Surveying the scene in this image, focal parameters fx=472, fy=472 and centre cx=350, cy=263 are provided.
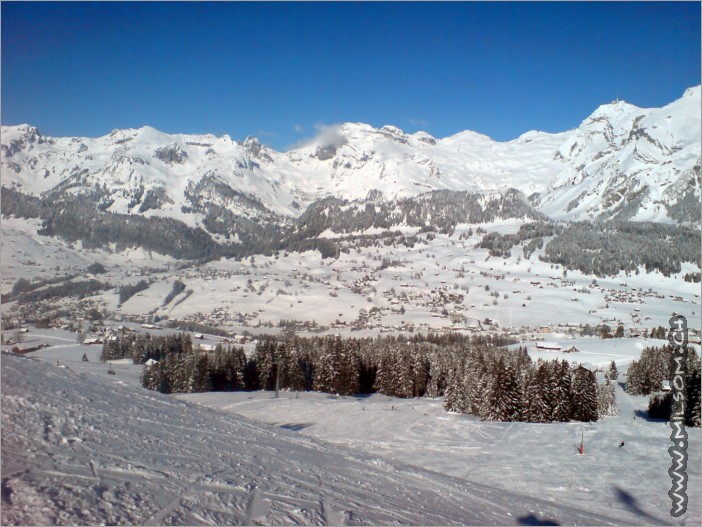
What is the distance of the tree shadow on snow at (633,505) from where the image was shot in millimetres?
22367

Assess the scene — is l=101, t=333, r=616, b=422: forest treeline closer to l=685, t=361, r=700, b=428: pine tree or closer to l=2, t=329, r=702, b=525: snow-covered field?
l=685, t=361, r=700, b=428: pine tree

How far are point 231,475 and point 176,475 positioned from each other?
5.18 feet

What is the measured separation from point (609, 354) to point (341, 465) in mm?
102748

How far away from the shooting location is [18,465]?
9.69 m

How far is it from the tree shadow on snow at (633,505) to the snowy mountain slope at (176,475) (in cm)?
543

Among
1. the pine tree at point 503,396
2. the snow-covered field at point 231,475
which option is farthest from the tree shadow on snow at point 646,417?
the snow-covered field at point 231,475

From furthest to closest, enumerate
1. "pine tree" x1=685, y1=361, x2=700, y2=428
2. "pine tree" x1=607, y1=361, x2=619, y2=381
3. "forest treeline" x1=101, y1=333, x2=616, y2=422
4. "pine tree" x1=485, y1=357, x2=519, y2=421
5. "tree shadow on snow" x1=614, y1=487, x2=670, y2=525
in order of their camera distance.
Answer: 1. "pine tree" x1=607, y1=361, x2=619, y2=381
2. "forest treeline" x1=101, y1=333, x2=616, y2=422
3. "pine tree" x1=485, y1=357, x2=519, y2=421
4. "pine tree" x1=685, y1=361, x2=700, y2=428
5. "tree shadow on snow" x1=614, y1=487, x2=670, y2=525

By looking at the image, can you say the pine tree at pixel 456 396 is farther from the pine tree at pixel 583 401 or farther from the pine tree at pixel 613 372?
the pine tree at pixel 613 372

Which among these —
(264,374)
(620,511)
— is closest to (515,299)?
(264,374)

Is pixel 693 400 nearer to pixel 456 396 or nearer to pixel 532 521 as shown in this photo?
pixel 456 396

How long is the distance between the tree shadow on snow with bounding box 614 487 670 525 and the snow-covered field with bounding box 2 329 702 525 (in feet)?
0.35

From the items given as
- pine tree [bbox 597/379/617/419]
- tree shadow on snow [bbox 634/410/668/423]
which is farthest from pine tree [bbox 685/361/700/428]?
pine tree [bbox 597/379/617/419]

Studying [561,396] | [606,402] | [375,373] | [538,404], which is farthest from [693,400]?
[375,373]

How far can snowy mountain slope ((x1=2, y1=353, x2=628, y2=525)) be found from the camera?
918 centimetres
